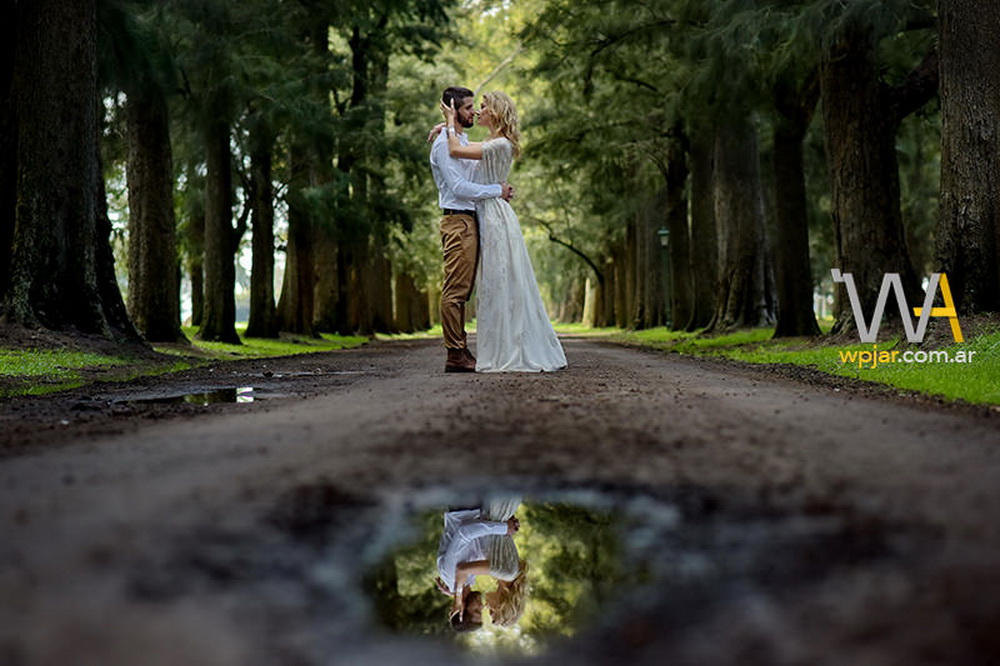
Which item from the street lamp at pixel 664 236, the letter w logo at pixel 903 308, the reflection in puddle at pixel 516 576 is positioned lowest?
the reflection in puddle at pixel 516 576

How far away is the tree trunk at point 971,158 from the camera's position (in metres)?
10.3

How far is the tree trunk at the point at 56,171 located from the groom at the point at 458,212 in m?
5.69

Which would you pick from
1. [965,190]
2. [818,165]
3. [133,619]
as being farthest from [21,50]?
[818,165]

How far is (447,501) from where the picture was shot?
3131 millimetres

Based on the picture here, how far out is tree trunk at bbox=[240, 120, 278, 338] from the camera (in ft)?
74.0

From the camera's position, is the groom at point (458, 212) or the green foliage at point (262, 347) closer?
the groom at point (458, 212)

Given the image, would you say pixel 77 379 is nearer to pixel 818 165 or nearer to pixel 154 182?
pixel 154 182

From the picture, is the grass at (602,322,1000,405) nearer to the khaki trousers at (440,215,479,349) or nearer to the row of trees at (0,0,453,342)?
the khaki trousers at (440,215,479,349)

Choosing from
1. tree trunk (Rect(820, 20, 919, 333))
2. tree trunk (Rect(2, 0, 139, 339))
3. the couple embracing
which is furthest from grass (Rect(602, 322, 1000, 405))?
tree trunk (Rect(2, 0, 139, 339))

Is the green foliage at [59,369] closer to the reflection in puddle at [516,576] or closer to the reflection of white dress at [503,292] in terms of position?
the reflection of white dress at [503,292]

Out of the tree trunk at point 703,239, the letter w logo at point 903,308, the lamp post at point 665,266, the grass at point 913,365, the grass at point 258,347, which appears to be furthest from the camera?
the lamp post at point 665,266

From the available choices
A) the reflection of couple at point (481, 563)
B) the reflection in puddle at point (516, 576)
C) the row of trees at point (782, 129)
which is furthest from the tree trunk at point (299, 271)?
the reflection in puddle at point (516, 576)

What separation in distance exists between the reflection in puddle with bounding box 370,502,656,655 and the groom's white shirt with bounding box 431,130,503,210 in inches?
258

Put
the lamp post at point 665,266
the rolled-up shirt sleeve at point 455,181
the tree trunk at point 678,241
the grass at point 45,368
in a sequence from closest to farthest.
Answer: the grass at point 45,368 < the rolled-up shirt sleeve at point 455,181 < the tree trunk at point 678,241 < the lamp post at point 665,266
